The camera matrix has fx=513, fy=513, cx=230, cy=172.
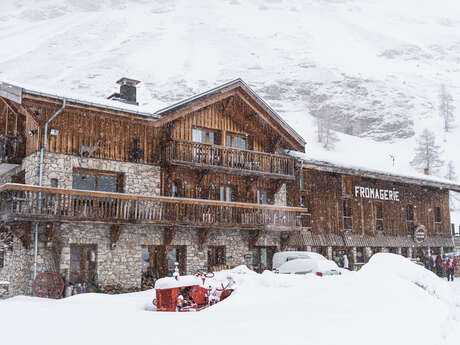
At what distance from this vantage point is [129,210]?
18297 millimetres

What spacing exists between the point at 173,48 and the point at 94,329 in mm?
129249

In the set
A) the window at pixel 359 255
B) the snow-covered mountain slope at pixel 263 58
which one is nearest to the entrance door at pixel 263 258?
the window at pixel 359 255

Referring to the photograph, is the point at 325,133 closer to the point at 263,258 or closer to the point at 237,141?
the point at 237,141

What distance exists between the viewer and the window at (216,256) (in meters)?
21.5

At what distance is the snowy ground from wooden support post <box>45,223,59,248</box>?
330 inches

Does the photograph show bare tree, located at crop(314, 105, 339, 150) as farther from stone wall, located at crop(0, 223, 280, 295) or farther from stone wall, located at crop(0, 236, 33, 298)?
stone wall, located at crop(0, 236, 33, 298)

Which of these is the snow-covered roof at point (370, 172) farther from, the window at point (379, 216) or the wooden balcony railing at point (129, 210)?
the wooden balcony railing at point (129, 210)

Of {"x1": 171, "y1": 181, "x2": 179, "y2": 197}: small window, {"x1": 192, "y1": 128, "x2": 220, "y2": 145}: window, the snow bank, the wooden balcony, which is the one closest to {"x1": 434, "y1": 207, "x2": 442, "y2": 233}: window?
the wooden balcony

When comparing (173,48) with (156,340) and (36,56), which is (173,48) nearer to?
(36,56)

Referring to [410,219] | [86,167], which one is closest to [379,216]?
[410,219]

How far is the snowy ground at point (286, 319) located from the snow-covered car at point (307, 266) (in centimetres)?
808

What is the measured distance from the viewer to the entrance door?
2291cm

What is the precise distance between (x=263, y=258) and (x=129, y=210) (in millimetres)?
7791

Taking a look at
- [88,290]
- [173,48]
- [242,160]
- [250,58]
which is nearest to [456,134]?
[250,58]
